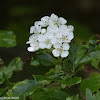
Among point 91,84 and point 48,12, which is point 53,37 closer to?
point 91,84

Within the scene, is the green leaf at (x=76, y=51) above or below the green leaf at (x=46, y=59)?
above

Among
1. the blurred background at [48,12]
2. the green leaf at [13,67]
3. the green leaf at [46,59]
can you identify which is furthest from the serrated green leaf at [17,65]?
the blurred background at [48,12]

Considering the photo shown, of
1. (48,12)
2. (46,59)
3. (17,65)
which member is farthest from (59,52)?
(48,12)

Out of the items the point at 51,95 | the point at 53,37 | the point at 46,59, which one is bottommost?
the point at 51,95

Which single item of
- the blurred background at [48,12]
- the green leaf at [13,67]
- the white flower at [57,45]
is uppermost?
the blurred background at [48,12]

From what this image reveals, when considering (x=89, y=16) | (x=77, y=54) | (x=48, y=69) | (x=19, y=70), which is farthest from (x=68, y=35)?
(x=89, y=16)

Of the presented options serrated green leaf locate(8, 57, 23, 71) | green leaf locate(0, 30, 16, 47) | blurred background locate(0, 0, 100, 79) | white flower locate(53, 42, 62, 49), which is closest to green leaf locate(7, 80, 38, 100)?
white flower locate(53, 42, 62, 49)

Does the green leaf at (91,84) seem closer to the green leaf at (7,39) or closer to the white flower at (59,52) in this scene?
the white flower at (59,52)

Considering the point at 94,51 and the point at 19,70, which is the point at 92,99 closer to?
the point at 94,51
